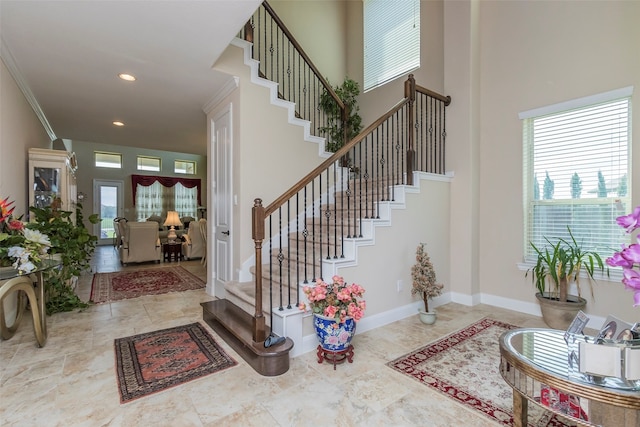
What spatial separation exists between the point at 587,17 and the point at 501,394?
3.67m

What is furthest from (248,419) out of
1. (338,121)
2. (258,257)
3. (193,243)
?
(193,243)

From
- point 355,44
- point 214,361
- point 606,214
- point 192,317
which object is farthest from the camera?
point 355,44

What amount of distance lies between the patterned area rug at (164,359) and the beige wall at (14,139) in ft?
7.12

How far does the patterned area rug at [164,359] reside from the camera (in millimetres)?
2102

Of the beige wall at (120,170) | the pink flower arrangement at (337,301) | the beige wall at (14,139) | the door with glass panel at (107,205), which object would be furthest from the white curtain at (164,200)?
the pink flower arrangement at (337,301)

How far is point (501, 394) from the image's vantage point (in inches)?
77.2

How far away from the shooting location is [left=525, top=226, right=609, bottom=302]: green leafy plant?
2.94 meters

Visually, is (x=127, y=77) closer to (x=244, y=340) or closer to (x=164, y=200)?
(x=244, y=340)

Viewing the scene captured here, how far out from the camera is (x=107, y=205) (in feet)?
34.1

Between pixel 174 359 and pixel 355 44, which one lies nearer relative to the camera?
pixel 174 359

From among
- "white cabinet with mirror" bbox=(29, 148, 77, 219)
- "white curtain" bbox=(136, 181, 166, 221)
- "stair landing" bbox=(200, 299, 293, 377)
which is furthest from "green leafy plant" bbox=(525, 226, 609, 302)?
"white curtain" bbox=(136, 181, 166, 221)

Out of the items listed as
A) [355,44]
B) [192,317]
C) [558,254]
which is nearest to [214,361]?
[192,317]

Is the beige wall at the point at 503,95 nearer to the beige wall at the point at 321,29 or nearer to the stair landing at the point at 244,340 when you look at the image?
the beige wall at the point at 321,29

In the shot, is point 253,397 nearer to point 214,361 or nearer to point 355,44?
point 214,361
